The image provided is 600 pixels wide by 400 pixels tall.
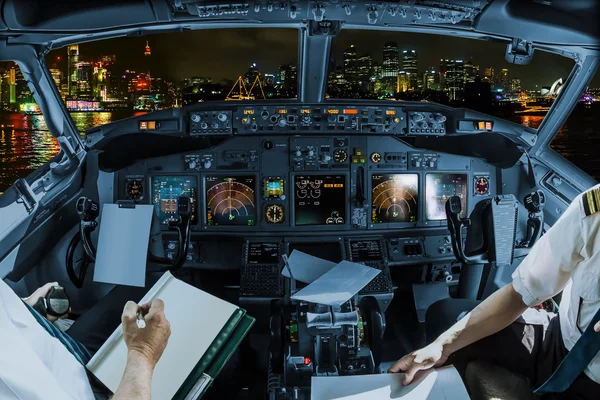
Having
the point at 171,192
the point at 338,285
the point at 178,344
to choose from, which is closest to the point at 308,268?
the point at 338,285

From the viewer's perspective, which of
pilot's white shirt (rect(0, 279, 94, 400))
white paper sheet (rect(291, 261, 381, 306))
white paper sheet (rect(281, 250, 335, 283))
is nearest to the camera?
pilot's white shirt (rect(0, 279, 94, 400))

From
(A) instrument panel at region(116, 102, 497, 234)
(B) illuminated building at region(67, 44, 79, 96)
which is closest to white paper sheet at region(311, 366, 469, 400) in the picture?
(A) instrument panel at region(116, 102, 497, 234)

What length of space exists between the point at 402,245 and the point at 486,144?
849 mm

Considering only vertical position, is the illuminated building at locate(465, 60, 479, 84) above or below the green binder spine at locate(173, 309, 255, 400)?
above

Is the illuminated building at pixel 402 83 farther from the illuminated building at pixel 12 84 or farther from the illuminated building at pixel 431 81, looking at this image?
the illuminated building at pixel 12 84

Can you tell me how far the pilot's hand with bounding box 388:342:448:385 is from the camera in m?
1.01

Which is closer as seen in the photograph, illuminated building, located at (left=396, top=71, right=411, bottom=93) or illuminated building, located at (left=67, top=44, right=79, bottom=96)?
illuminated building, located at (left=67, top=44, right=79, bottom=96)

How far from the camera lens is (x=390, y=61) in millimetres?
2871

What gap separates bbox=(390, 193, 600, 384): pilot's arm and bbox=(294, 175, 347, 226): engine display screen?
1.89 meters

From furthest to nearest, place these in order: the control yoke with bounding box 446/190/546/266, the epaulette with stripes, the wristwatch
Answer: the control yoke with bounding box 446/190/546/266 < the wristwatch < the epaulette with stripes

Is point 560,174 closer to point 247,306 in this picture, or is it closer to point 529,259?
point 247,306

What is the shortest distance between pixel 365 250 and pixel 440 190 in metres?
0.61

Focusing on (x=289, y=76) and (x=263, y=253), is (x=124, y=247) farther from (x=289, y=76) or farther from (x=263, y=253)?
(x=289, y=76)

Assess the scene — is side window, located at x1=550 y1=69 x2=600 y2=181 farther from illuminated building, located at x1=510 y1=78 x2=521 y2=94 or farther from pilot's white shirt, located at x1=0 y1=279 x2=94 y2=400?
pilot's white shirt, located at x1=0 y1=279 x2=94 y2=400
